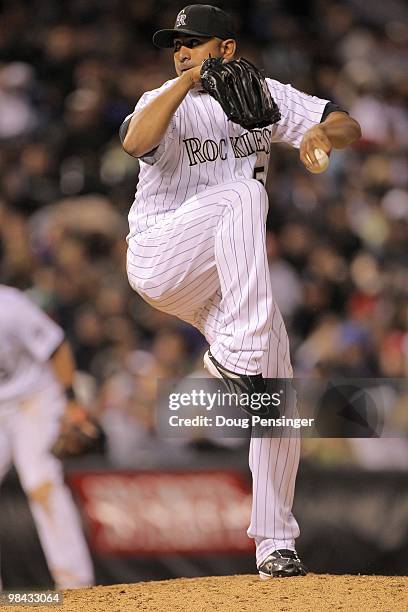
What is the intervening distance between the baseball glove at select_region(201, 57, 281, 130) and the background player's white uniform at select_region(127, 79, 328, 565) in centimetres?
16

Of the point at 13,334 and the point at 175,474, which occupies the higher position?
the point at 13,334

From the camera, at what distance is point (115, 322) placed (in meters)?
5.41

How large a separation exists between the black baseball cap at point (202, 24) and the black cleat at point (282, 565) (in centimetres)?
160

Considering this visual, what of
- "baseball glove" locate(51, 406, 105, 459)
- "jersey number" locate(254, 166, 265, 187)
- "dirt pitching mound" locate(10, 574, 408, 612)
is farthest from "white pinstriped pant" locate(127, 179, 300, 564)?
"baseball glove" locate(51, 406, 105, 459)

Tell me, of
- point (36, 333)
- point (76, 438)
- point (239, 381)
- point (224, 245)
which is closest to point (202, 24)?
point (224, 245)

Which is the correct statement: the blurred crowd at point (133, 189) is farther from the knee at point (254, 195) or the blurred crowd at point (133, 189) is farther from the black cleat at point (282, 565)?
the knee at point (254, 195)

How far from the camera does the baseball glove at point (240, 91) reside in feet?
9.39

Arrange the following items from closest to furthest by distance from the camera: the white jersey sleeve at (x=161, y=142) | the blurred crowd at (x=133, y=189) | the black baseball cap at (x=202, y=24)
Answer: the white jersey sleeve at (x=161, y=142) → the black baseball cap at (x=202, y=24) → the blurred crowd at (x=133, y=189)

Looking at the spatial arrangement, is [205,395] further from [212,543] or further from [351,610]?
[351,610]

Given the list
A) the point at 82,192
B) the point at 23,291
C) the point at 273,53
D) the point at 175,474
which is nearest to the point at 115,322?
the point at 23,291

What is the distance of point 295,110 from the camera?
332cm

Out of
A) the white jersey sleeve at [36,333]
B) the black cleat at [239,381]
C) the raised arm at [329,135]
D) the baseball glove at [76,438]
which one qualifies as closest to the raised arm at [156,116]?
the raised arm at [329,135]

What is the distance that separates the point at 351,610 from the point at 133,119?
1478 millimetres

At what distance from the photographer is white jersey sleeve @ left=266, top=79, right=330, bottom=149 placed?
3.30 meters
